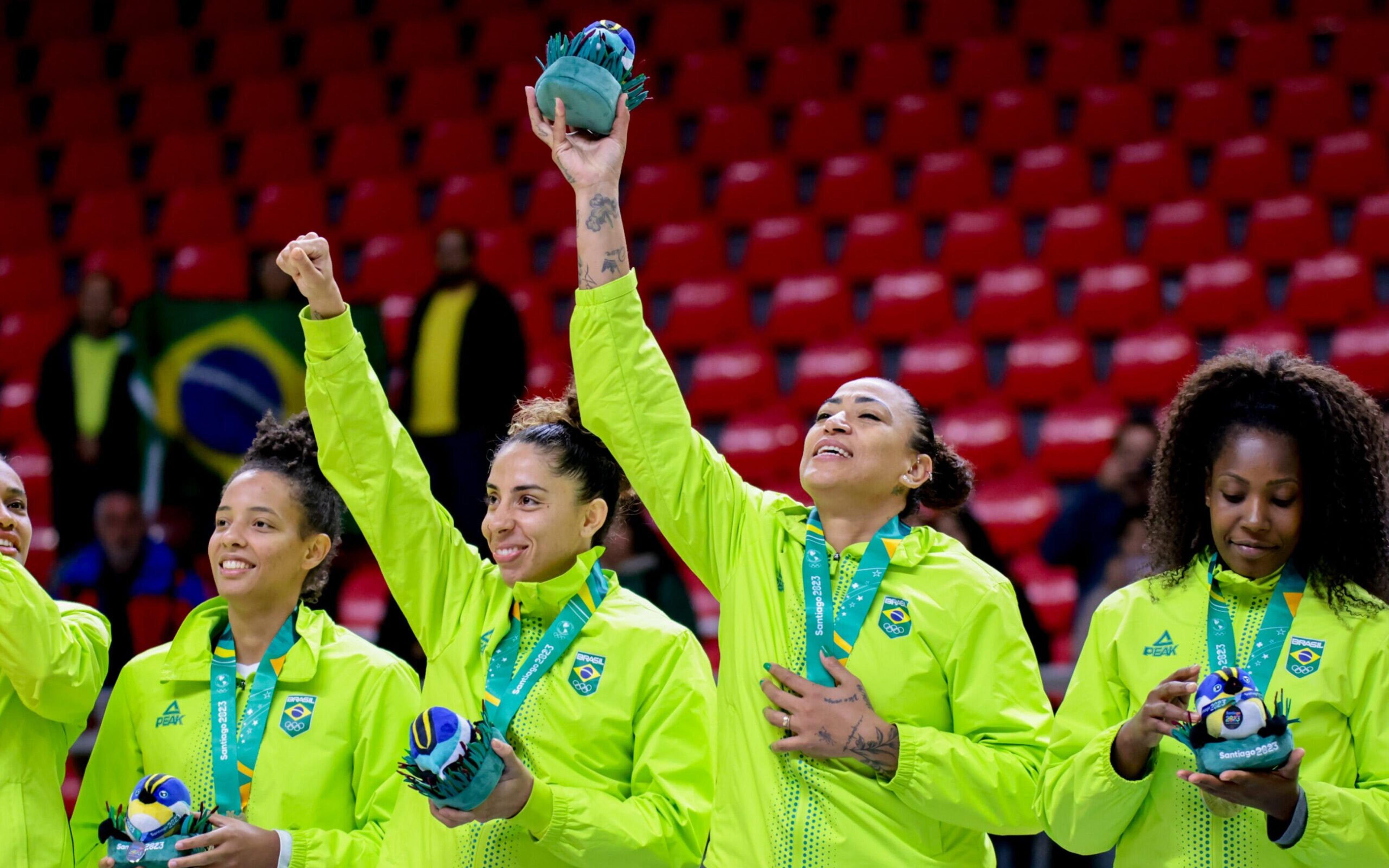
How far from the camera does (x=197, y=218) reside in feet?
30.5

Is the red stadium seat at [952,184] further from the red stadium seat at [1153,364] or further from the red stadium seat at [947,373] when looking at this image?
the red stadium seat at [1153,364]

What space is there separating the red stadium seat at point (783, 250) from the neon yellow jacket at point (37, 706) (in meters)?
5.34

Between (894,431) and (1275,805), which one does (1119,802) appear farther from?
(894,431)

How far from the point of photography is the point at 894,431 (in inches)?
118

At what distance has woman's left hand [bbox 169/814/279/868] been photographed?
2.62 meters

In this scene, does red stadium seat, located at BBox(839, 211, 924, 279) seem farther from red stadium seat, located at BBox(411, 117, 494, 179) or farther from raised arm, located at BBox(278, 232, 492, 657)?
raised arm, located at BBox(278, 232, 492, 657)

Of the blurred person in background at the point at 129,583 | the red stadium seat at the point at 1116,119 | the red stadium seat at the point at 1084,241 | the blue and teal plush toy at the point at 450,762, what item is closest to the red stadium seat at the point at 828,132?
the red stadium seat at the point at 1116,119

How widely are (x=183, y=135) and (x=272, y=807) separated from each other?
25.2 ft

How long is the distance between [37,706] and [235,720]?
385mm

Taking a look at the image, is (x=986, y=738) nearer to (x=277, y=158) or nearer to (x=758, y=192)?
(x=758, y=192)

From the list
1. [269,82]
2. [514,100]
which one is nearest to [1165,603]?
[514,100]

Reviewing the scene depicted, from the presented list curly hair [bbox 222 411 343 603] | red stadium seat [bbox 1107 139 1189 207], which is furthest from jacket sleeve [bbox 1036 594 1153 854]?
red stadium seat [bbox 1107 139 1189 207]

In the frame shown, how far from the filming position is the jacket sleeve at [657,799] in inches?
103

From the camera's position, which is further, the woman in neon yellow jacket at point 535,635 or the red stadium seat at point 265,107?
the red stadium seat at point 265,107
